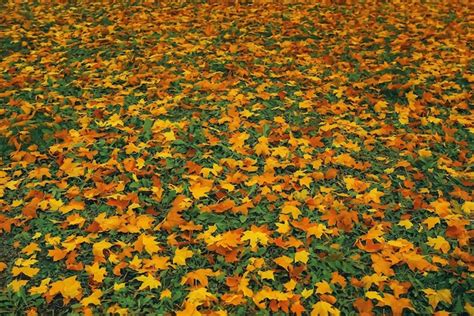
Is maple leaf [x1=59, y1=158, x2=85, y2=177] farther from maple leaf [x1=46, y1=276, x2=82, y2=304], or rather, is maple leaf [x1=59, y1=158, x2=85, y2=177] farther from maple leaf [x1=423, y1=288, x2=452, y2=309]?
maple leaf [x1=423, y1=288, x2=452, y2=309]

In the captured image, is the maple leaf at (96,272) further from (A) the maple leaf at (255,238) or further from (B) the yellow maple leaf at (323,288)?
(B) the yellow maple leaf at (323,288)

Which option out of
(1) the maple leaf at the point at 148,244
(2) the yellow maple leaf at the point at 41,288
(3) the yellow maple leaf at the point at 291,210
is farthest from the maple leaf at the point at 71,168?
(3) the yellow maple leaf at the point at 291,210

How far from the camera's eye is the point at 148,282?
2.66 m

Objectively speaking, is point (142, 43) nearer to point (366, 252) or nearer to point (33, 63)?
point (33, 63)

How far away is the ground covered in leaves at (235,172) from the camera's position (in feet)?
8.77

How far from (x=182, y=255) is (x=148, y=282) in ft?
0.94

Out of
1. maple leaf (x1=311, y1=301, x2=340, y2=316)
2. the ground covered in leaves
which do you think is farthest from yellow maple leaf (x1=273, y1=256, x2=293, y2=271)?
maple leaf (x1=311, y1=301, x2=340, y2=316)

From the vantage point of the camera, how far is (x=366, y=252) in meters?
2.90

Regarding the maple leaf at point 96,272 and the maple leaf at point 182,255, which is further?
the maple leaf at point 182,255

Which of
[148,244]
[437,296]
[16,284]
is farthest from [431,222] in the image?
[16,284]

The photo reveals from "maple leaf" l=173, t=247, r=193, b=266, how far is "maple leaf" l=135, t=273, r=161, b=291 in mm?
190

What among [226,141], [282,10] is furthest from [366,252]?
[282,10]

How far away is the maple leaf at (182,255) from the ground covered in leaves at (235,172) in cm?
3

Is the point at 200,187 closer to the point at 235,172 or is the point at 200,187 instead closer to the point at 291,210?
the point at 235,172
